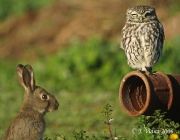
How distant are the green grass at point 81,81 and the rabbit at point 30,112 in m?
2.88

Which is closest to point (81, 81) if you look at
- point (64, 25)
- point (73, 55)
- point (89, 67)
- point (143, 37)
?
point (89, 67)

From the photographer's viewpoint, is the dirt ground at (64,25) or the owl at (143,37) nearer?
the owl at (143,37)

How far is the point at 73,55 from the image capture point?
1471 centimetres

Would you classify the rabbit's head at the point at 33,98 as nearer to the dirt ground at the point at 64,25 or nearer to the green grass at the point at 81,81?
the green grass at the point at 81,81

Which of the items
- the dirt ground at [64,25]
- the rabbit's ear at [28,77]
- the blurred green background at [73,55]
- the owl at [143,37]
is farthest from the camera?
the dirt ground at [64,25]

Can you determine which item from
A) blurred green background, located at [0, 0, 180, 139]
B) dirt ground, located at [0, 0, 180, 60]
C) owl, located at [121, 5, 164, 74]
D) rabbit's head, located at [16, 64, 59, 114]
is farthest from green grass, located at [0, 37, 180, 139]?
rabbit's head, located at [16, 64, 59, 114]

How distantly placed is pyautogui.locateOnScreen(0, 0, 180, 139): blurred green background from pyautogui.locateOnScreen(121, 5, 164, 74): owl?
112cm

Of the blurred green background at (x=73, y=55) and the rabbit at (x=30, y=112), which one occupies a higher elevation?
the blurred green background at (x=73, y=55)

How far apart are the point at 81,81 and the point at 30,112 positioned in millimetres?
6589

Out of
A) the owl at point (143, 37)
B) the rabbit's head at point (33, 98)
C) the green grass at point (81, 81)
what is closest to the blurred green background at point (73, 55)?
the green grass at point (81, 81)

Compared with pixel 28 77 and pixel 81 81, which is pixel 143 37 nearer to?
pixel 28 77

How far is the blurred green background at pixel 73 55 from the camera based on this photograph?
11375mm

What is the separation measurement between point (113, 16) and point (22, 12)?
3.85m

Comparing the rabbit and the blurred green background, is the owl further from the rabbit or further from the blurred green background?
the rabbit
